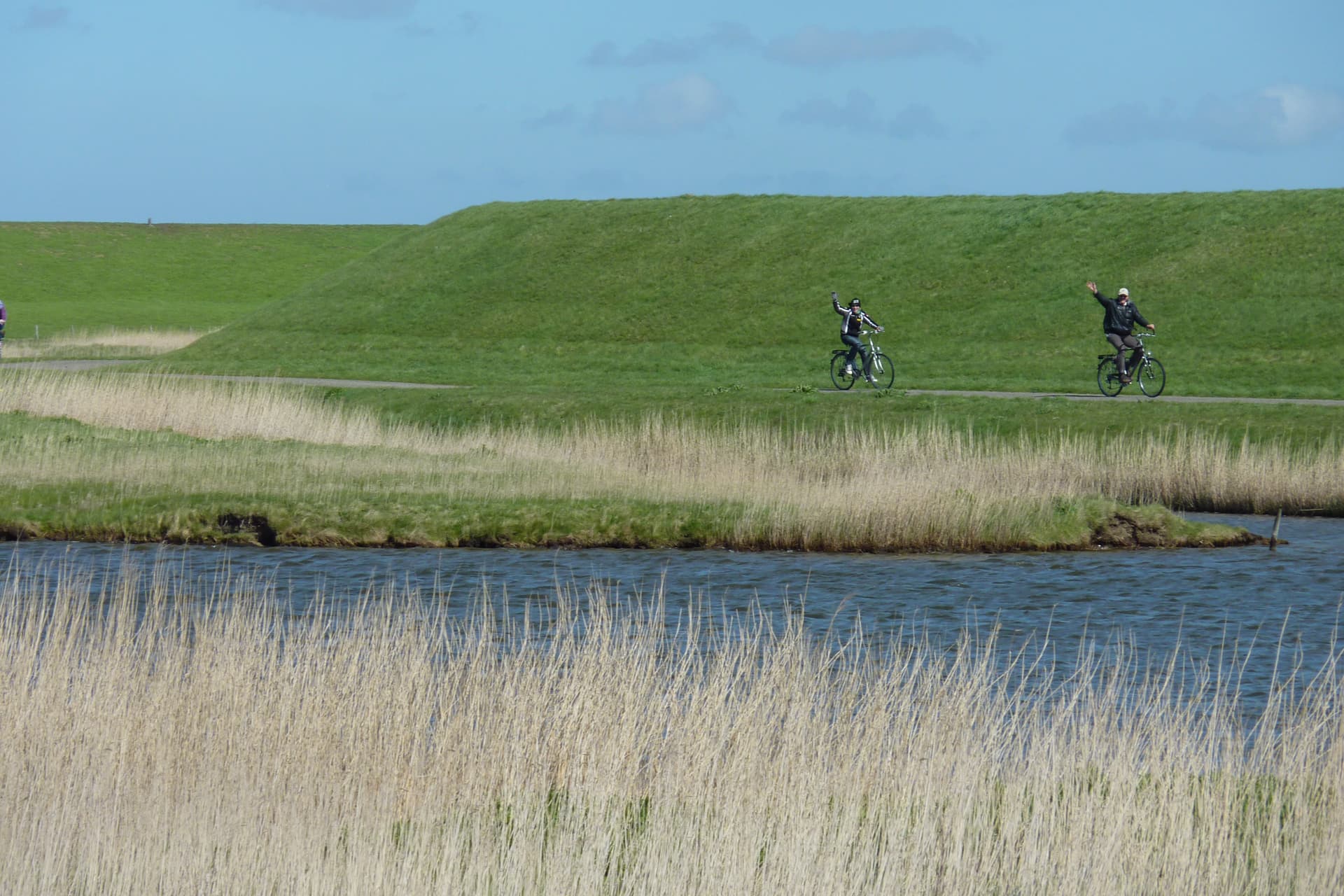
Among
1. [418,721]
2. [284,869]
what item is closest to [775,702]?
[418,721]

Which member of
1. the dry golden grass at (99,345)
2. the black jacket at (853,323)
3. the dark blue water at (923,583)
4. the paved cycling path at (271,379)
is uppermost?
the black jacket at (853,323)

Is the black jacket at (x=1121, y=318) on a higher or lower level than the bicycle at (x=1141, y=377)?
higher

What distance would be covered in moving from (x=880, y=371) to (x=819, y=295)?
93.6ft

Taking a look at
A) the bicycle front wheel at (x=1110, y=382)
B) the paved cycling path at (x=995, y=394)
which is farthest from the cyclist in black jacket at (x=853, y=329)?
the bicycle front wheel at (x=1110, y=382)

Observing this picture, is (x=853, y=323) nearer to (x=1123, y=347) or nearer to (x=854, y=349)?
(x=854, y=349)

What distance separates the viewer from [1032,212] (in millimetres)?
73188

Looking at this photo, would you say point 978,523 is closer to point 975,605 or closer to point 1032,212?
point 975,605

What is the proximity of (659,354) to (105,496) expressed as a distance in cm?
3782

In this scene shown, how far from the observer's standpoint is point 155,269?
132500 mm

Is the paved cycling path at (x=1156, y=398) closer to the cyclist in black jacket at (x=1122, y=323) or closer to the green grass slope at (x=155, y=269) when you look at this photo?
the cyclist in black jacket at (x=1122, y=323)

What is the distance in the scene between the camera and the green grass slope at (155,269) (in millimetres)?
101562

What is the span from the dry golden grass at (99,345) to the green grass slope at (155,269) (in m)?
12.6

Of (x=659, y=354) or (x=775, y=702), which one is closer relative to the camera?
(x=775, y=702)

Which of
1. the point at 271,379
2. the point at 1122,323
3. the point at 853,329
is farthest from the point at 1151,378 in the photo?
the point at 271,379
